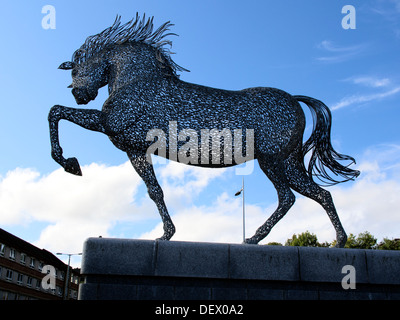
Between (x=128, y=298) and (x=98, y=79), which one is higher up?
(x=98, y=79)

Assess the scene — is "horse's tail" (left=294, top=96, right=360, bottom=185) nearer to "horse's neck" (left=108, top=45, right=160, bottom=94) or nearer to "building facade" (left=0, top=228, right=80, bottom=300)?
"horse's neck" (left=108, top=45, right=160, bottom=94)

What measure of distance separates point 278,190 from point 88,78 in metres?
3.34

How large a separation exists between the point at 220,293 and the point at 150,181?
6.38ft

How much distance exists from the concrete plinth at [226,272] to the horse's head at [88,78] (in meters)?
2.58

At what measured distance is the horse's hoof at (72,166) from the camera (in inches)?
231

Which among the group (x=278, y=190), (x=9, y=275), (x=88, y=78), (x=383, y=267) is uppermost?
(x=88, y=78)

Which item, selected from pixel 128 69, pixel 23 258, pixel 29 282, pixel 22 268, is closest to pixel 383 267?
pixel 128 69

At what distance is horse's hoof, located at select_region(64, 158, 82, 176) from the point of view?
19.2ft

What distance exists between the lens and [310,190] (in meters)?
6.14

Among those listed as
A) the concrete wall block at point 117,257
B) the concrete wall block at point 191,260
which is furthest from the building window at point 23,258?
the concrete wall block at point 191,260

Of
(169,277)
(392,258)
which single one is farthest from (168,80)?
(392,258)

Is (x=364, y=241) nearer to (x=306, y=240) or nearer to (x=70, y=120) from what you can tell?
(x=306, y=240)

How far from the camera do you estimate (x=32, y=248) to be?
110 feet
